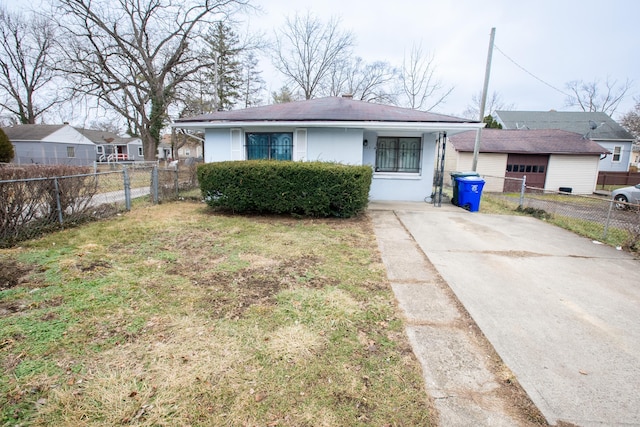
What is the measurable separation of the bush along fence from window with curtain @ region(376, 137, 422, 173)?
7843 millimetres

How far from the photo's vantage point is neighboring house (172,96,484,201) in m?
9.30

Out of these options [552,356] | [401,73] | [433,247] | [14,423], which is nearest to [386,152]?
[433,247]

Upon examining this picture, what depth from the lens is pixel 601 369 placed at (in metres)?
2.48

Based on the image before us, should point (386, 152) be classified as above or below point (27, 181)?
above

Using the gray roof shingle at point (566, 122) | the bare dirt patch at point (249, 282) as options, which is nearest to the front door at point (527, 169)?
the gray roof shingle at point (566, 122)

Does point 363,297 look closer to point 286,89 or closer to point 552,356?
point 552,356

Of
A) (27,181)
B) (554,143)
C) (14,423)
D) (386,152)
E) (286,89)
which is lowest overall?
(14,423)

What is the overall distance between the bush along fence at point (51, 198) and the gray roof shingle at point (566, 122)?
3049cm

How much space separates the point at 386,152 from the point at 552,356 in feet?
29.0

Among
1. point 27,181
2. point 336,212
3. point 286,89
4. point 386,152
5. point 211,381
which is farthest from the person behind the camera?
point 286,89

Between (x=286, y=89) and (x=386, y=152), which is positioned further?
(x=286, y=89)

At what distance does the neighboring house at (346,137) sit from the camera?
930 centimetres

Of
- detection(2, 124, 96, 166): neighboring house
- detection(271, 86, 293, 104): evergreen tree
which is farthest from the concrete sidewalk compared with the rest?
detection(2, 124, 96, 166): neighboring house

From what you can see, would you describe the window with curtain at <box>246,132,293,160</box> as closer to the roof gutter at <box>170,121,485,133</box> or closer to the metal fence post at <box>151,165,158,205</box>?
the roof gutter at <box>170,121,485,133</box>
